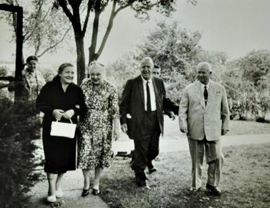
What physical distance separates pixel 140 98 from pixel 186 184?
0.80 meters

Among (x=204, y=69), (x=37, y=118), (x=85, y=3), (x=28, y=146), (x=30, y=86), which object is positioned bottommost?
(x=28, y=146)

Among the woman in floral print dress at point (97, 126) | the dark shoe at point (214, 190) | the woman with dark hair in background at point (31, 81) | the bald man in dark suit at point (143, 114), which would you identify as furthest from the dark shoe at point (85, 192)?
the dark shoe at point (214, 190)

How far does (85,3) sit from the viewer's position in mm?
2352

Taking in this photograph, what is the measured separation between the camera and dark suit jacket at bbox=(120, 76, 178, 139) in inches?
109

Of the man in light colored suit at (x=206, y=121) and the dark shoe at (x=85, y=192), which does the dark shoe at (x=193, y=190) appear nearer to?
the man in light colored suit at (x=206, y=121)

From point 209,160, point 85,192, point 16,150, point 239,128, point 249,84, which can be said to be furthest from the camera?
point 239,128

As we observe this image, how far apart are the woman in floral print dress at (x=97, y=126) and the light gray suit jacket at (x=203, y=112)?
549 mm

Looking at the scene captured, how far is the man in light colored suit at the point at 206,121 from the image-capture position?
2568 millimetres

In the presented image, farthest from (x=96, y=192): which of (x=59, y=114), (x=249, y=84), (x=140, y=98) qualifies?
(x=249, y=84)

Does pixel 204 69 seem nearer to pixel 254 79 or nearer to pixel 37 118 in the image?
pixel 254 79

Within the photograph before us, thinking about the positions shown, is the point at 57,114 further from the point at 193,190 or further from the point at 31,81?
the point at 193,190

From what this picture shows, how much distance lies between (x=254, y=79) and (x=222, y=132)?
54 centimetres

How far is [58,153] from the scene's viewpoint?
233 cm

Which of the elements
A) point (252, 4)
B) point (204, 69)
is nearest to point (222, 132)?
point (204, 69)
